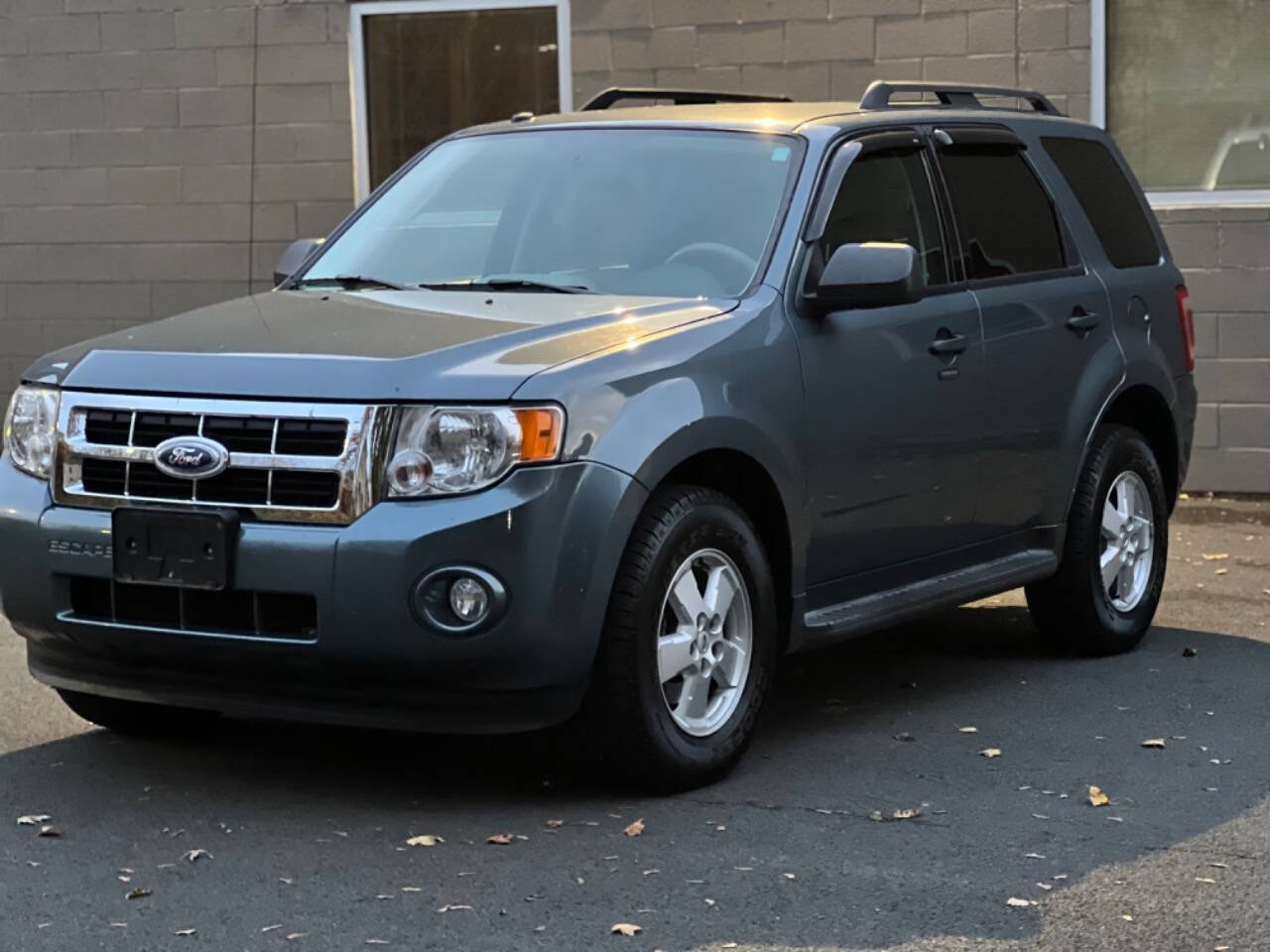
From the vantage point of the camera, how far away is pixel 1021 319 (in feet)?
22.9

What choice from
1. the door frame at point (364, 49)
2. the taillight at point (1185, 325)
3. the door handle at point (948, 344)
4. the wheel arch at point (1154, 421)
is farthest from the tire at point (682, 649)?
the door frame at point (364, 49)

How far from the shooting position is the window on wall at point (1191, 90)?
36.9 ft

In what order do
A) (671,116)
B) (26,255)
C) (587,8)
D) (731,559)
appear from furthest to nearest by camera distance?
(26,255) → (587,8) → (671,116) → (731,559)

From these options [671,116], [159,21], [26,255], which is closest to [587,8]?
[159,21]

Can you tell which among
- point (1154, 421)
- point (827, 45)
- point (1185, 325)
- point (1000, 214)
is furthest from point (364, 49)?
point (1000, 214)

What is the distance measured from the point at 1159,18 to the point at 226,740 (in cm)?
708

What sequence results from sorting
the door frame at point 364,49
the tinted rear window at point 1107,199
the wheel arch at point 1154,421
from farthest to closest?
the door frame at point 364,49 < the wheel arch at point 1154,421 < the tinted rear window at point 1107,199

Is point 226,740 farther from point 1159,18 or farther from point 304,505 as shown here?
point 1159,18

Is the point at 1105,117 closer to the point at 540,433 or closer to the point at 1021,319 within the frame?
the point at 1021,319

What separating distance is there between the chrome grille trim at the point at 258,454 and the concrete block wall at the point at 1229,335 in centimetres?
699

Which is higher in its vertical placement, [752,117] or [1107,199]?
[752,117]

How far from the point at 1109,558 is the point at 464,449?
10.3 feet

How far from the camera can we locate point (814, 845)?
201 inches

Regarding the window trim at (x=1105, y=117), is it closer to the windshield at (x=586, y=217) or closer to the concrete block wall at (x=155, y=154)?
the concrete block wall at (x=155, y=154)
